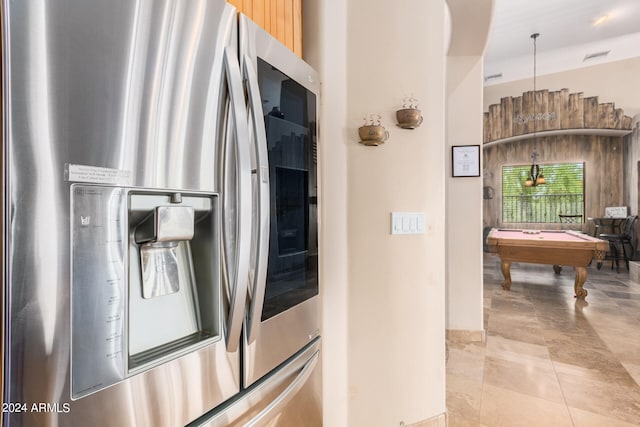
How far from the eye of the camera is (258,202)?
954 mm

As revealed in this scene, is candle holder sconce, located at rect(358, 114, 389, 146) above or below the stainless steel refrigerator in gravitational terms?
above

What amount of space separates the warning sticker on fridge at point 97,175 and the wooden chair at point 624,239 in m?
8.77

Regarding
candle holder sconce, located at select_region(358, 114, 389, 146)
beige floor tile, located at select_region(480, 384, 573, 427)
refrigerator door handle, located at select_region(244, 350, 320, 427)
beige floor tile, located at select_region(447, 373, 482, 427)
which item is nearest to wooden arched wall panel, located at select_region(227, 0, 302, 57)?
candle holder sconce, located at select_region(358, 114, 389, 146)

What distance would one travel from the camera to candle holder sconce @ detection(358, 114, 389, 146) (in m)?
1.66

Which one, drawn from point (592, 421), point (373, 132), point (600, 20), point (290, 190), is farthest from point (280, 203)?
point (600, 20)

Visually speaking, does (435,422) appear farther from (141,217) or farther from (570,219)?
(570,219)

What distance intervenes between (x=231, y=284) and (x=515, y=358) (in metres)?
2.94

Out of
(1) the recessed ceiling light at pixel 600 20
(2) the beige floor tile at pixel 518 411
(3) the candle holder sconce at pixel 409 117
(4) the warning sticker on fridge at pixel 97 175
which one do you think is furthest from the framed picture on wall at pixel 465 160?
(1) the recessed ceiling light at pixel 600 20

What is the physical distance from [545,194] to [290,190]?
9424 mm

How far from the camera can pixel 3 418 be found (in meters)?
0.55

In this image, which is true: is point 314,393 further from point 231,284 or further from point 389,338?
point 231,284

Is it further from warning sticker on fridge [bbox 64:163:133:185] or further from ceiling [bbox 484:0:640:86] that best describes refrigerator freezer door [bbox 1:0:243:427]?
ceiling [bbox 484:0:640:86]

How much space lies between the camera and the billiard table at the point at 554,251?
451 centimetres

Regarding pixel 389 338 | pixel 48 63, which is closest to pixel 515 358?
pixel 389 338
